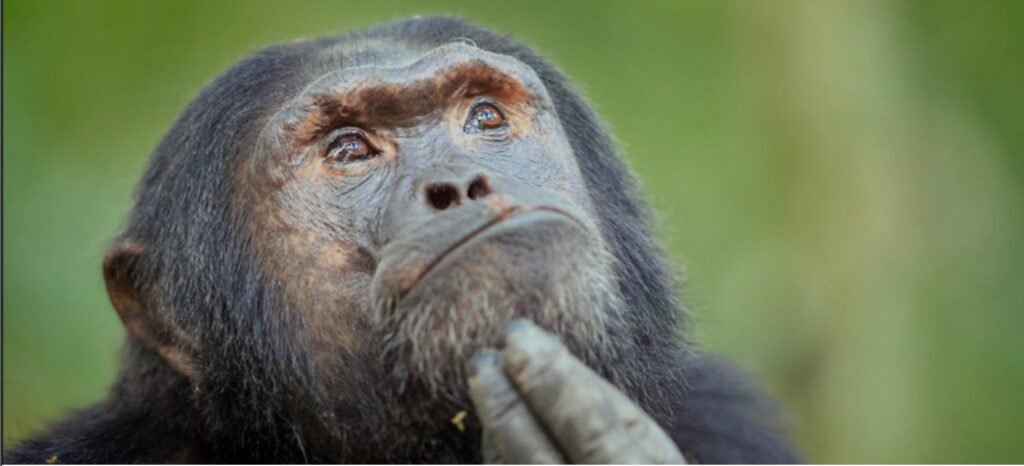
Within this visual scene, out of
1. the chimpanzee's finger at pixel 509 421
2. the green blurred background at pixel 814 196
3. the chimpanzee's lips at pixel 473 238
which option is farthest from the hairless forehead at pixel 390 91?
the green blurred background at pixel 814 196

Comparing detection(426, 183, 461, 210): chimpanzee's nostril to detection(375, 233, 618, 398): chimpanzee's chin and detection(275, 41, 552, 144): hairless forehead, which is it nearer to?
detection(375, 233, 618, 398): chimpanzee's chin

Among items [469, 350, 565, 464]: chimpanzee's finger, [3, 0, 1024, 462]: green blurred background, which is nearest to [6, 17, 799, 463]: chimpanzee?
[469, 350, 565, 464]: chimpanzee's finger

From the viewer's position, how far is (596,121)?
4.91 meters

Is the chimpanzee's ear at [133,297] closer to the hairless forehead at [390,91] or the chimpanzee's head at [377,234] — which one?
the chimpanzee's head at [377,234]

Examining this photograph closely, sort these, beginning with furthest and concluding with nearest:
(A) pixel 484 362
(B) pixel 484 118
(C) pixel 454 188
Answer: (B) pixel 484 118 < (C) pixel 454 188 < (A) pixel 484 362

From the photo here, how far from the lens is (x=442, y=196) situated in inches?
143

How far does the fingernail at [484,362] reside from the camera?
3.11 metres

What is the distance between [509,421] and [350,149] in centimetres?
138

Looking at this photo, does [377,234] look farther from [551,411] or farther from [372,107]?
[551,411]

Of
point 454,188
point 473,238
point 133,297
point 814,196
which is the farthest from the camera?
point 814,196

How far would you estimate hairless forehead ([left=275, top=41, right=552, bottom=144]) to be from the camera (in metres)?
4.16

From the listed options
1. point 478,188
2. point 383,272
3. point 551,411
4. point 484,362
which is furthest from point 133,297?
point 551,411

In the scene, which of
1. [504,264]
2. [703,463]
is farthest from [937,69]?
[504,264]

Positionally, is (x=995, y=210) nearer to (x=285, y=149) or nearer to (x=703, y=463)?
(x=703, y=463)
